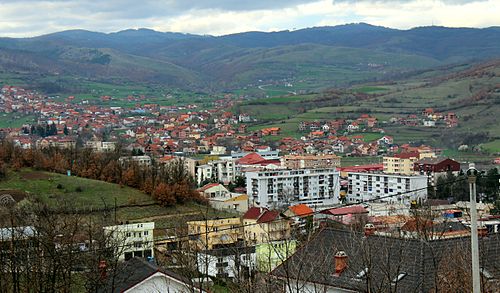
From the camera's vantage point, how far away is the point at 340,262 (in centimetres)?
1309

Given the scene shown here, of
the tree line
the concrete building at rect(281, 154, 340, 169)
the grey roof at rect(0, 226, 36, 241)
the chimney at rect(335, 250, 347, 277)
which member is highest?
the grey roof at rect(0, 226, 36, 241)

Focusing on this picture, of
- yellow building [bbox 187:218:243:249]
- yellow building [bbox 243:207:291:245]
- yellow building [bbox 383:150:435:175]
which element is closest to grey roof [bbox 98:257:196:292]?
yellow building [bbox 187:218:243:249]

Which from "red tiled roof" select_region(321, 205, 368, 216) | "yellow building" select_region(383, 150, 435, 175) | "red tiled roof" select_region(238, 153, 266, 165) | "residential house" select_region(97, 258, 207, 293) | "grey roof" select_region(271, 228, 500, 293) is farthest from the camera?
"red tiled roof" select_region(238, 153, 266, 165)

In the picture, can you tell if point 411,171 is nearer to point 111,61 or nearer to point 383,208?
point 383,208

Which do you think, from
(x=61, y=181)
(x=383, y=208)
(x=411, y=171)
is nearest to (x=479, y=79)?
(x=411, y=171)

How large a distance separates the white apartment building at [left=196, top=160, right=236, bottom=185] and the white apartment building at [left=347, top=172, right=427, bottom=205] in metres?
9.77

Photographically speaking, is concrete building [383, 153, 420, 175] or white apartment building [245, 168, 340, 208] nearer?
white apartment building [245, 168, 340, 208]

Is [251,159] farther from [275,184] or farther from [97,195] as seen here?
[97,195]

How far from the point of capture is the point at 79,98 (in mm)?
132125

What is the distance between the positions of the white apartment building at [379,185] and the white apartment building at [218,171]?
32.0 ft

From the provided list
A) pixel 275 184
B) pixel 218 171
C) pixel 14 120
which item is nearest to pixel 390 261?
pixel 275 184

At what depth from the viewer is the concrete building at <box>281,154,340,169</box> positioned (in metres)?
56.0

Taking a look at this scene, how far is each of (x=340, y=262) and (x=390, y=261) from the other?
0.97 metres

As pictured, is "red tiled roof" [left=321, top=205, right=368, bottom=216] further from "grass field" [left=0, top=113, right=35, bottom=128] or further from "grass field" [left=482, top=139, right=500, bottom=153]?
"grass field" [left=0, top=113, right=35, bottom=128]
